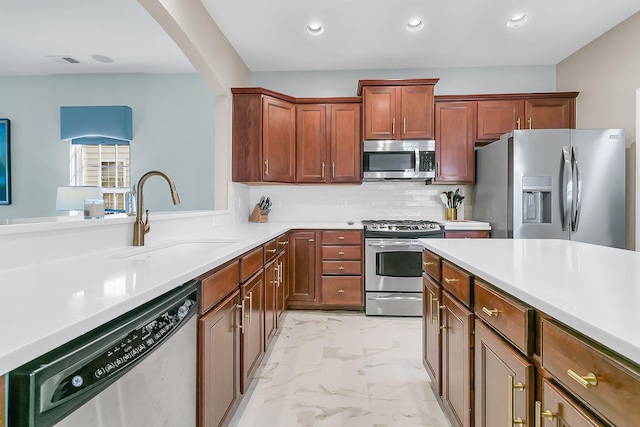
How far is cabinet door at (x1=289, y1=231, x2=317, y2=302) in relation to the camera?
3.74 m

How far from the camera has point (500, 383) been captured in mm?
1163

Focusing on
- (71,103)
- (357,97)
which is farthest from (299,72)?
(71,103)

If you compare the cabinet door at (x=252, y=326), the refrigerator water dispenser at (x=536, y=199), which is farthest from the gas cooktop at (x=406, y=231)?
the cabinet door at (x=252, y=326)

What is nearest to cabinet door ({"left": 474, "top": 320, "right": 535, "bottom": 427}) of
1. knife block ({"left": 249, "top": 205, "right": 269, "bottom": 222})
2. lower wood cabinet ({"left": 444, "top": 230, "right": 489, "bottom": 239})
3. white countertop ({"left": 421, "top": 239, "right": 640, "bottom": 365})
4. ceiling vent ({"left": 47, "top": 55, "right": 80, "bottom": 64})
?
white countertop ({"left": 421, "top": 239, "right": 640, "bottom": 365})

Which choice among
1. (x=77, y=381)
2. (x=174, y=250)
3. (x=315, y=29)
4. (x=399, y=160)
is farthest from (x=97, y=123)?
(x=77, y=381)

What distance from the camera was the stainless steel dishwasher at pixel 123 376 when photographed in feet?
1.92

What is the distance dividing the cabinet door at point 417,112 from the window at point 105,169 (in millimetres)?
3818

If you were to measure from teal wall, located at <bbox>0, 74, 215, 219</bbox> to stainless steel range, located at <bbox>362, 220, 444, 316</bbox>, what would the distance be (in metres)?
2.41

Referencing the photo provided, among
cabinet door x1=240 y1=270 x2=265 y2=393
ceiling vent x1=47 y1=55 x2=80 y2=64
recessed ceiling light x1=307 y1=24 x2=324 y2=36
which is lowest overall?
cabinet door x1=240 y1=270 x2=265 y2=393

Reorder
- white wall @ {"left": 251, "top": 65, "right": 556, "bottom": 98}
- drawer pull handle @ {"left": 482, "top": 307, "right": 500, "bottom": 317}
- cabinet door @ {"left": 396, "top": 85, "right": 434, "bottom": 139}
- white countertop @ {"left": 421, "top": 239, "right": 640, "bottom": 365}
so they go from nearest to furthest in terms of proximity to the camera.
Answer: white countertop @ {"left": 421, "top": 239, "right": 640, "bottom": 365}, drawer pull handle @ {"left": 482, "top": 307, "right": 500, "bottom": 317}, cabinet door @ {"left": 396, "top": 85, "right": 434, "bottom": 139}, white wall @ {"left": 251, "top": 65, "right": 556, "bottom": 98}

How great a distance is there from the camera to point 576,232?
10.6 ft

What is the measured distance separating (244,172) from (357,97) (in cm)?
153

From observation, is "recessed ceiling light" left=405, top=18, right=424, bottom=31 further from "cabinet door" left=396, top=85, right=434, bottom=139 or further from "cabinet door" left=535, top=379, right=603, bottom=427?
"cabinet door" left=535, top=379, right=603, bottom=427

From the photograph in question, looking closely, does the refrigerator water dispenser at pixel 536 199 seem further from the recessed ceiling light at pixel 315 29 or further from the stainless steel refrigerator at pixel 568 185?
the recessed ceiling light at pixel 315 29
